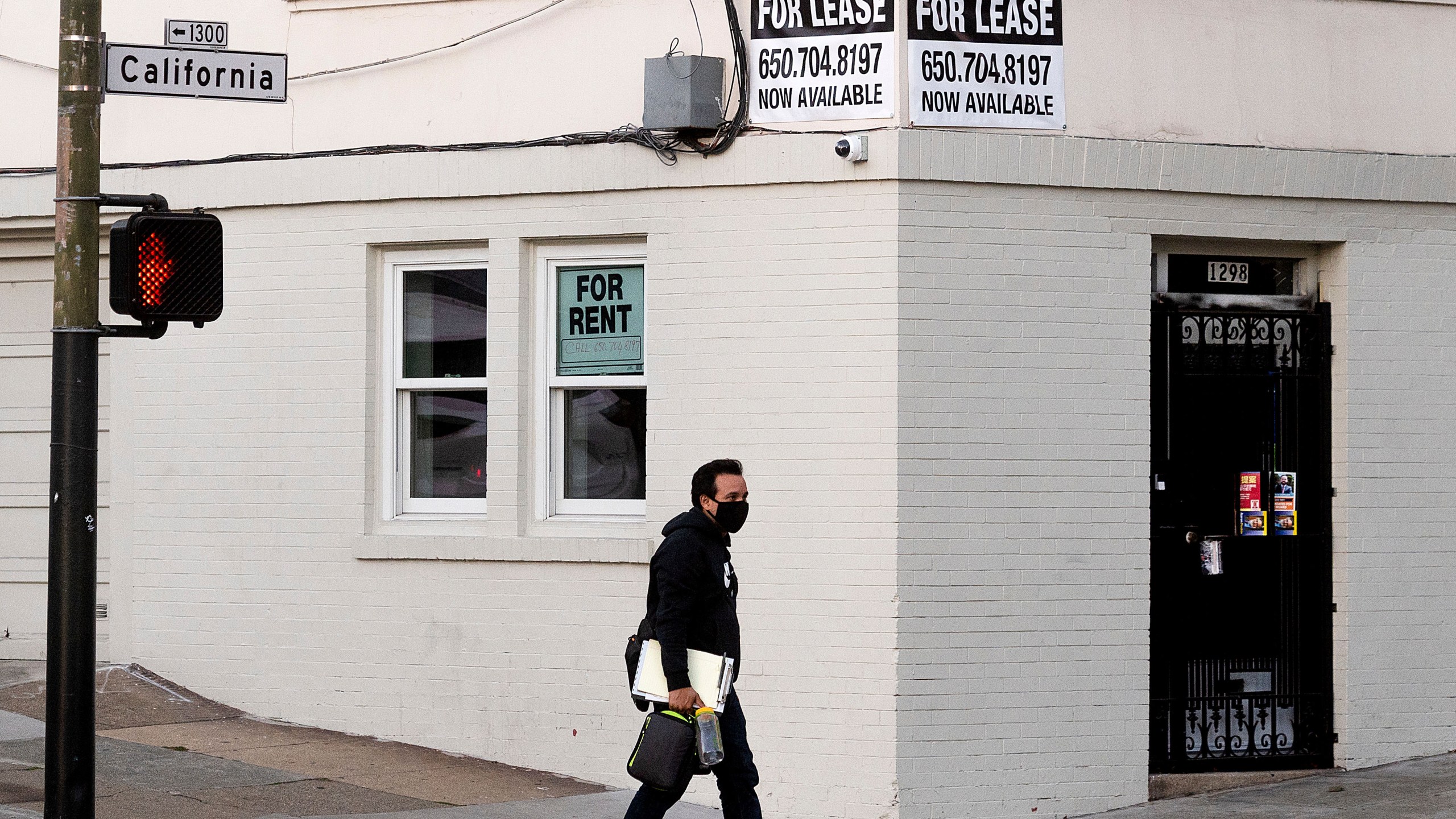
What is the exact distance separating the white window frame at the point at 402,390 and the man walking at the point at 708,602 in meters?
3.24

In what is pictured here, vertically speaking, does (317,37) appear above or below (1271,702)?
above

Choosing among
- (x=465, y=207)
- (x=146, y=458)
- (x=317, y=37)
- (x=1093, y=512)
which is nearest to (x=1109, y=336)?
(x=1093, y=512)

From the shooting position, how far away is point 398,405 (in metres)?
9.77

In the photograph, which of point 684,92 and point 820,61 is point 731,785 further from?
point 820,61

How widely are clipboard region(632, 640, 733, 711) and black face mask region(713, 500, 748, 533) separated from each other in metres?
0.50

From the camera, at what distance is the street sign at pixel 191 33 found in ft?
23.3

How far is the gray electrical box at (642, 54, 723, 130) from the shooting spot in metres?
8.73

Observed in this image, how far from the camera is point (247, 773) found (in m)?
8.51

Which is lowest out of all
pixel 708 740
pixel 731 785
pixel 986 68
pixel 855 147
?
pixel 731 785

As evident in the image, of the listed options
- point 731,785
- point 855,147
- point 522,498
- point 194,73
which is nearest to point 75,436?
point 194,73

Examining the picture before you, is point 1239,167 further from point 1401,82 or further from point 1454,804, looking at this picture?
point 1454,804

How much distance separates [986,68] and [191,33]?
3.81 metres

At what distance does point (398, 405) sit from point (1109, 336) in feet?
12.9

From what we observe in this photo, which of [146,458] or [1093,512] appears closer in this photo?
[1093,512]
